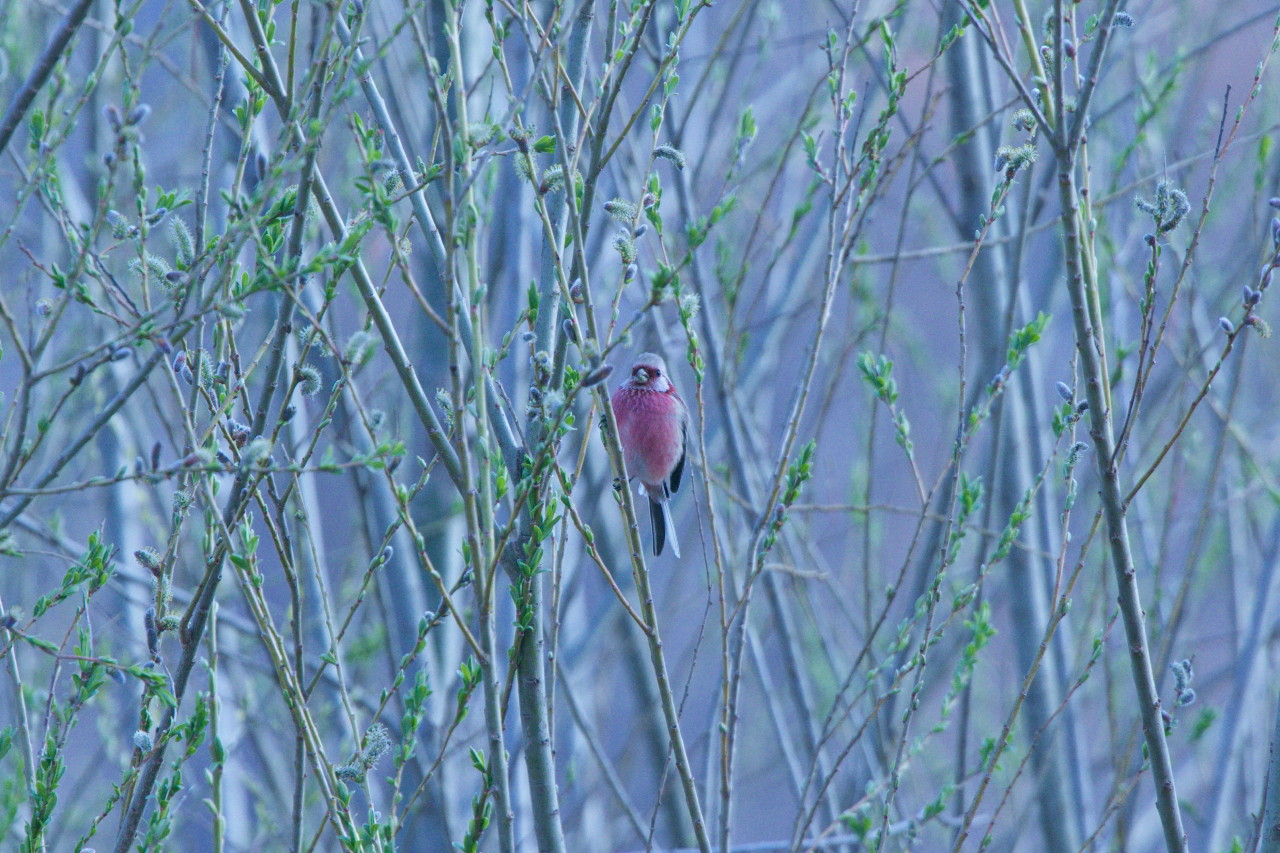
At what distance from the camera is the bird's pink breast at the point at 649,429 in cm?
350

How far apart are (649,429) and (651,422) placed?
26 millimetres

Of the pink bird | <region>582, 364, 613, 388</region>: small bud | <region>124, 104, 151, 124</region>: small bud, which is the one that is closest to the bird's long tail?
the pink bird

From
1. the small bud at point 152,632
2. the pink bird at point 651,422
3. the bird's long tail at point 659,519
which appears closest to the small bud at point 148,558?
the small bud at point 152,632

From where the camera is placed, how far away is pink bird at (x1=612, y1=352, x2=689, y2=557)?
3479mm

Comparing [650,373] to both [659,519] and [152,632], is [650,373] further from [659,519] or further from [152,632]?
[152,632]

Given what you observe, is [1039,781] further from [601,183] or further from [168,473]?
[168,473]

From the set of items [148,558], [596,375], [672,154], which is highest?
[672,154]

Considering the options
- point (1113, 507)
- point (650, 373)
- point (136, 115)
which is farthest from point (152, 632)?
point (650, 373)

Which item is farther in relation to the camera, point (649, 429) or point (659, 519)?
point (659, 519)

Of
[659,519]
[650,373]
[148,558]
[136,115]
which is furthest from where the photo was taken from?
[659,519]

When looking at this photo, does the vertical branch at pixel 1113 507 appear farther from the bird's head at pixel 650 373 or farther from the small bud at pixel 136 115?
the bird's head at pixel 650 373

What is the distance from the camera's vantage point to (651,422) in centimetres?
351

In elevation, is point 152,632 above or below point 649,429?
below

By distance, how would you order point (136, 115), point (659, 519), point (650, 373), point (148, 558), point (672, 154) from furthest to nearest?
point (659, 519), point (650, 373), point (672, 154), point (148, 558), point (136, 115)
